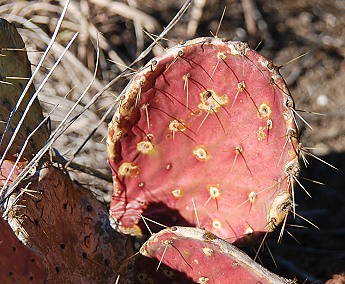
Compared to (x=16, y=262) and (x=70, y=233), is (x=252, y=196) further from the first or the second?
(x=16, y=262)

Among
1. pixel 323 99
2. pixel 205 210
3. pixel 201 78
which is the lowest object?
pixel 323 99

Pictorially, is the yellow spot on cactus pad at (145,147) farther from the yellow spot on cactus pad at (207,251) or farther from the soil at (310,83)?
the soil at (310,83)

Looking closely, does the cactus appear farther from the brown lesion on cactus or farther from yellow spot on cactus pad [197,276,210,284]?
the brown lesion on cactus

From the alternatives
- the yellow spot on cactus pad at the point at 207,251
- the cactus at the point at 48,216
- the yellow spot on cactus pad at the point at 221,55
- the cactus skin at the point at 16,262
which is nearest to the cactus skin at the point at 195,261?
the yellow spot on cactus pad at the point at 207,251

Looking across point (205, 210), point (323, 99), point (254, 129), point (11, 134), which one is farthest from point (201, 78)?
point (323, 99)

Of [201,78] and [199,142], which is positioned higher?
[201,78]

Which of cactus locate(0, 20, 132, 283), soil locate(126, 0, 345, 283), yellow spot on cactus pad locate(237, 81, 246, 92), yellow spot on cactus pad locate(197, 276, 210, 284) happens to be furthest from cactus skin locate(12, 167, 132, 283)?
soil locate(126, 0, 345, 283)

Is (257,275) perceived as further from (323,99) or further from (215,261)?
(323,99)
